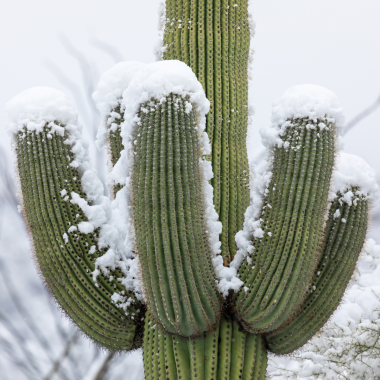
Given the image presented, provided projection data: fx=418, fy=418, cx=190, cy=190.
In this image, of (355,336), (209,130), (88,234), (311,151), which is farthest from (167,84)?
(355,336)

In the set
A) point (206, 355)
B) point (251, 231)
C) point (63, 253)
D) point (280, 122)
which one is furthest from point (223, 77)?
point (206, 355)

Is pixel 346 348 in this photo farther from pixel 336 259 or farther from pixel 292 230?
pixel 292 230

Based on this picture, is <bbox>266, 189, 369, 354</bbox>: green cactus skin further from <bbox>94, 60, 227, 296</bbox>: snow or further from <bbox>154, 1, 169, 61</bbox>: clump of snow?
<bbox>154, 1, 169, 61</bbox>: clump of snow

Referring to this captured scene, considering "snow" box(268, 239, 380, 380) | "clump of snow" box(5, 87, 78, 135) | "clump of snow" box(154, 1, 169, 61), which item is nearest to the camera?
"clump of snow" box(5, 87, 78, 135)

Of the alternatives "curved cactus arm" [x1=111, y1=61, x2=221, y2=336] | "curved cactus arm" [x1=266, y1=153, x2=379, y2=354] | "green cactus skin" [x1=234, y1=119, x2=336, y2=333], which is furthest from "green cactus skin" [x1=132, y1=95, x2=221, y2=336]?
"curved cactus arm" [x1=266, y1=153, x2=379, y2=354]

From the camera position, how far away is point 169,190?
1.91 metres

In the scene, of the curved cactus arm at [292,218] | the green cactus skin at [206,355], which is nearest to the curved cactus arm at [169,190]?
the green cactus skin at [206,355]

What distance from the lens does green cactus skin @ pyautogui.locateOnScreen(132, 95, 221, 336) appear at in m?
1.91

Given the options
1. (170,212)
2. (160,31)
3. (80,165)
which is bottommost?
(170,212)

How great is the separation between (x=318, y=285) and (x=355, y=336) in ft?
7.90

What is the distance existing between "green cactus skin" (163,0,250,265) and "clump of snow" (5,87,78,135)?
74 centimetres

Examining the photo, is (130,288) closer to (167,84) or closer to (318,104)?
(167,84)

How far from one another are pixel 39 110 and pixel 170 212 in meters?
A: 1.02

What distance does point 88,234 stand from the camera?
91.7 inches
